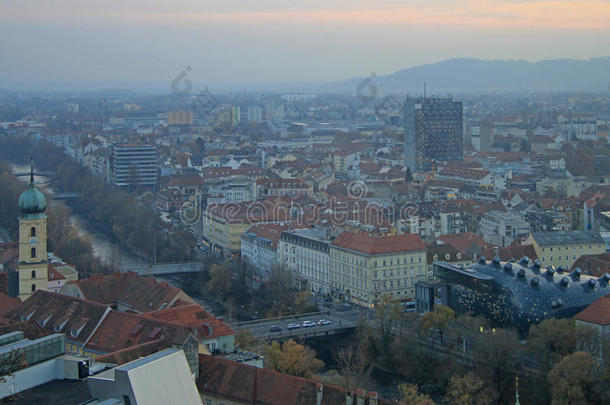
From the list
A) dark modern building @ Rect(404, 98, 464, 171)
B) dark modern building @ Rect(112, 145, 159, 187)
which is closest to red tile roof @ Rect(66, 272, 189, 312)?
dark modern building @ Rect(112, 145, 159, 187)

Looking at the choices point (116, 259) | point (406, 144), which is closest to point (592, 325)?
point (116, 259)

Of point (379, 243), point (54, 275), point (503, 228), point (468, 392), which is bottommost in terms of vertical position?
point (468, 392)

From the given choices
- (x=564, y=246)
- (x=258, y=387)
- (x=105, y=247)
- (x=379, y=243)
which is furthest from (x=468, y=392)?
(x=105, y=247)

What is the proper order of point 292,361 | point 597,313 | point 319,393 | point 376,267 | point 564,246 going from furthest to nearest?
point 564,246
point 376,267
point 597,313
point 292,361
point 319,393

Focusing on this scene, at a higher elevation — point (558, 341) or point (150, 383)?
point (150, 383)

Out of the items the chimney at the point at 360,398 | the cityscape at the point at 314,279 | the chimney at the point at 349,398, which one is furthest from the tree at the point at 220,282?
the chimney at the point at 360,398

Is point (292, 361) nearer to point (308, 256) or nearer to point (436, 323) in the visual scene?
point (436, 323)

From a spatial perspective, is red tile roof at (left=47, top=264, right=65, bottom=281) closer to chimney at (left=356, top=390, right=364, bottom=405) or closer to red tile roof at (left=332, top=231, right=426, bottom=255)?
red tile roof at (left=332, top=231, right=426, bottom=255)

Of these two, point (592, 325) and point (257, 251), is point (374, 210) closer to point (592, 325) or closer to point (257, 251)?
point (257, 251)
